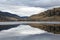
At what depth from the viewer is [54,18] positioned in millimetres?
196875

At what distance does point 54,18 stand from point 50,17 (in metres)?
4.65

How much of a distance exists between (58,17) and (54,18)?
4.78 metres

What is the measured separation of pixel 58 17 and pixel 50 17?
9.16 metres

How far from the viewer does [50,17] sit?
19875cm

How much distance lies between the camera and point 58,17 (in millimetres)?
194375
